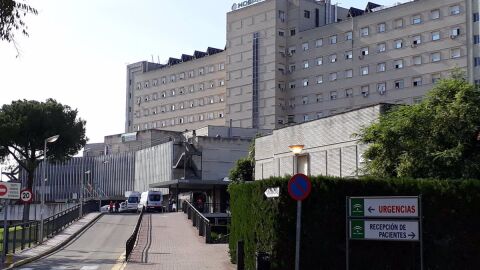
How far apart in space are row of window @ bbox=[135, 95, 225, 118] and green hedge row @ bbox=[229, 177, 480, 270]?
105 metres

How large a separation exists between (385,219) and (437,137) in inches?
425

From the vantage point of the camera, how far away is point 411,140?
2623cm

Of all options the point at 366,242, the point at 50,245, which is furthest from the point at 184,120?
the point at 366,242

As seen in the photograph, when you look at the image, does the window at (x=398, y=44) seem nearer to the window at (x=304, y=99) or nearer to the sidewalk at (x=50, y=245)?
the window at (x=304, y=99)

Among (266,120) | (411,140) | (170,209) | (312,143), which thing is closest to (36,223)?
(312,143)

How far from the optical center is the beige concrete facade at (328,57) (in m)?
89.4

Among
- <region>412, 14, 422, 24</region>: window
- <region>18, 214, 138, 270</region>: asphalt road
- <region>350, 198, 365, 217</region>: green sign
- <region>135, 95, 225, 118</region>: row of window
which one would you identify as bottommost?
<region>18, 214, 138, 270</region>: asphalt road

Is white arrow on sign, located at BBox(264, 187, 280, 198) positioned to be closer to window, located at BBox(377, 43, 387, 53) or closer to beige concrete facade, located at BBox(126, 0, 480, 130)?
beige concrete facade, located at BBox(126, 0, 480, 130)

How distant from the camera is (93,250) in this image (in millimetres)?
31578

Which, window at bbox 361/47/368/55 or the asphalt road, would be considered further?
window at bbox 361/47/368/55

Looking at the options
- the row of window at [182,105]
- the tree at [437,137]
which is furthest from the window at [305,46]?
the tree at [437,137]

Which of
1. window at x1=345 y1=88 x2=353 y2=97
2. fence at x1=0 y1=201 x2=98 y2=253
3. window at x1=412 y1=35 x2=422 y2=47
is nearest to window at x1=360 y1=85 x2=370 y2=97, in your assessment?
window at x1=345 y1=88 x2=353 y2=97

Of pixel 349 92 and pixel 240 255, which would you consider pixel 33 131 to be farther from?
pixel 240 255

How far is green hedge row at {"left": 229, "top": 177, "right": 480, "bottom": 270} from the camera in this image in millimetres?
16844
